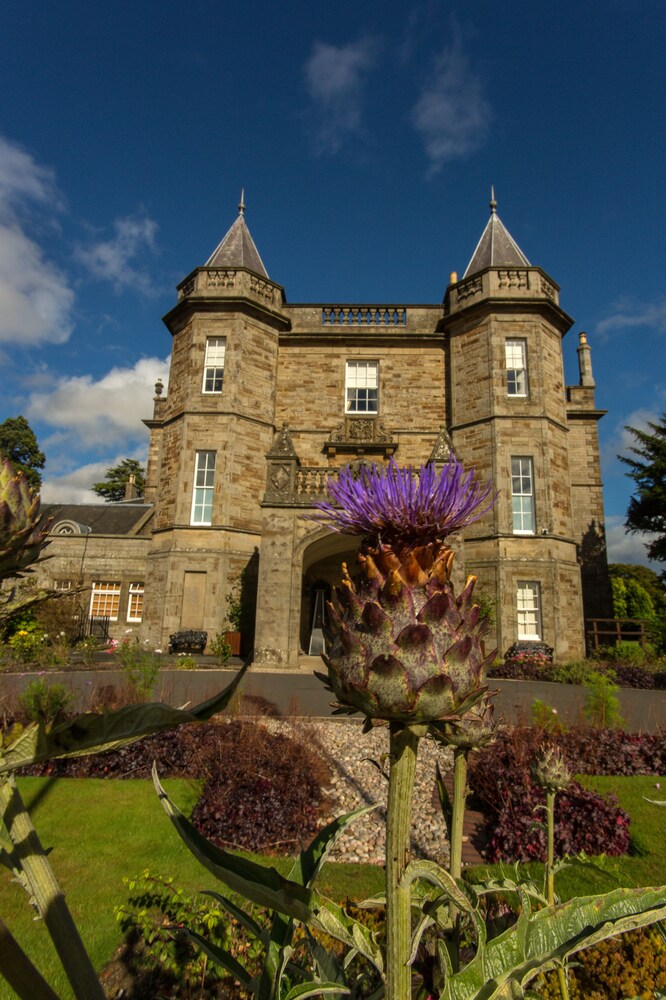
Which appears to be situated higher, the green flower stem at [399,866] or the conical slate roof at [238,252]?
the conical slate roof at [238,252]

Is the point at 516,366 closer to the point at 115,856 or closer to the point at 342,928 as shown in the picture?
the point at 115,856

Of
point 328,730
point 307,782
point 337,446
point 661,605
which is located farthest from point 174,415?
point 661,605

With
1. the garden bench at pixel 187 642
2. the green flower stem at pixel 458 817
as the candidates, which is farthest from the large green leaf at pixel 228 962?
the garden bench at pixel 187 642

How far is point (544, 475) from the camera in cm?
1695

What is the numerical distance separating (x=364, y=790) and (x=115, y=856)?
8.98 feet

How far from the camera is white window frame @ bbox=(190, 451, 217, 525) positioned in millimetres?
17422

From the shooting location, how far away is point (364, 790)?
6086 mm

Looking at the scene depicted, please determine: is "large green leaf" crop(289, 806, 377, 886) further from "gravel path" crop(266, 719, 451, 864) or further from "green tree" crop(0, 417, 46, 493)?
"green tree" crop(0, 417, 46, 493)

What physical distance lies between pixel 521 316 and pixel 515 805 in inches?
650

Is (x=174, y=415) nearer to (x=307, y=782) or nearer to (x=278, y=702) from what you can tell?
(x=278, y=702)

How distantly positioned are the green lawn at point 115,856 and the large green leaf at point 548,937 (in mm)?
2371

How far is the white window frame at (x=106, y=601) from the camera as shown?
63.9 ft

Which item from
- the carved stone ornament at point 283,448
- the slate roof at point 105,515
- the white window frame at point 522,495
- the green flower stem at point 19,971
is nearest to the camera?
the green flower stem at point 19,971

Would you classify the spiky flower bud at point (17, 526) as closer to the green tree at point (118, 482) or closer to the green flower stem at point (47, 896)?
the green flower stem at point (47, 896)
